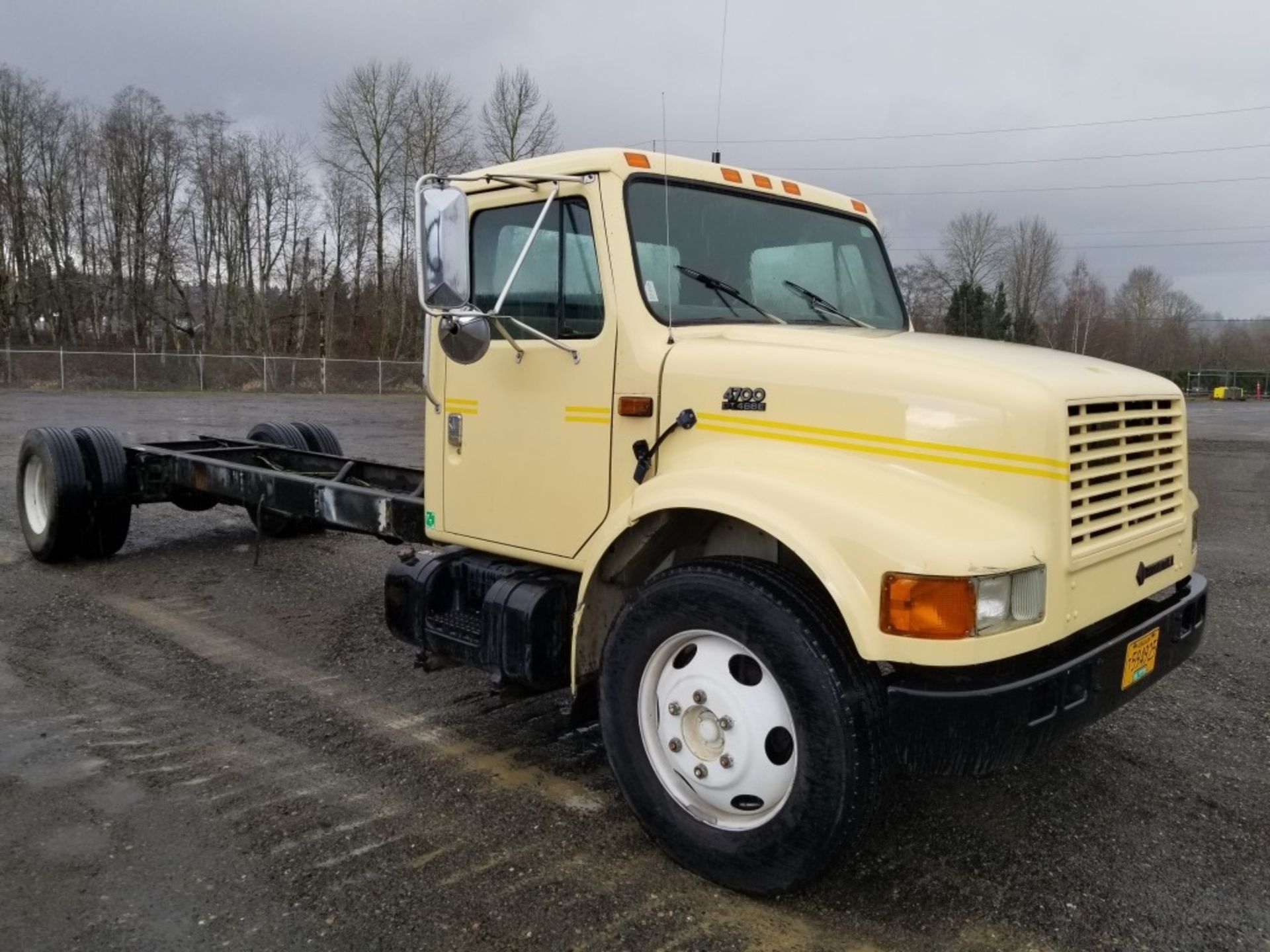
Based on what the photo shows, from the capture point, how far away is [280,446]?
8.32 metres

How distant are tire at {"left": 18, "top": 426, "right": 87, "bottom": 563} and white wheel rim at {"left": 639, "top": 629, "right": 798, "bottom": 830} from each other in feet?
18.8

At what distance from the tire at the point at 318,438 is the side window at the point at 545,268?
5080mm

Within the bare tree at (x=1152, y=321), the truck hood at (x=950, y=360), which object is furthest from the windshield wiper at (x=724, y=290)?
the bare tree at (x=1152, y=321)

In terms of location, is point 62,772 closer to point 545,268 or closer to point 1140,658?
point 545,268

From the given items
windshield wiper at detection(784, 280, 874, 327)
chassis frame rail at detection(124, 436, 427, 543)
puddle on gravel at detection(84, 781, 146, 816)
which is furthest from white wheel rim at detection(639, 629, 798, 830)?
puddle on gravel at detection(84, 781, 146, 816)

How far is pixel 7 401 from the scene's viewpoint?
2662cm

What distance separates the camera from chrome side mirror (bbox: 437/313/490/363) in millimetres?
3570

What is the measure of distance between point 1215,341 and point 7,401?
89485 mm

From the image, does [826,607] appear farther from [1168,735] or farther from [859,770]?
[1168,735]

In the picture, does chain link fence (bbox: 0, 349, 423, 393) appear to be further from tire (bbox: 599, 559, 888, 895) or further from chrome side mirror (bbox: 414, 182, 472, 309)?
tire (bbox: 599, 559, 888, 895)

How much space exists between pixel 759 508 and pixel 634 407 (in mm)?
786

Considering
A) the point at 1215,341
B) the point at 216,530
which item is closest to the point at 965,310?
the point at 216,530

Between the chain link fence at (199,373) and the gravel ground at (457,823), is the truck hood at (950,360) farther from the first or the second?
the chain link fence at (199,373)

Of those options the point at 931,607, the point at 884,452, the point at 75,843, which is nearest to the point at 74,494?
the point at 75,843
